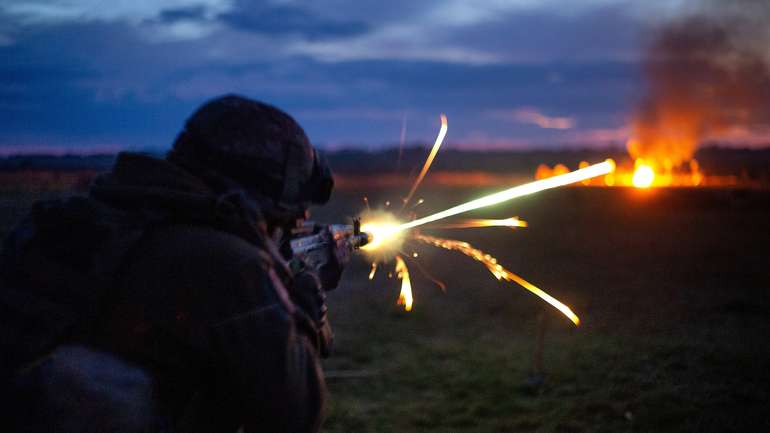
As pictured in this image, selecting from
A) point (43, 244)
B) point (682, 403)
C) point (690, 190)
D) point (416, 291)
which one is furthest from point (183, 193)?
point (690, 190)

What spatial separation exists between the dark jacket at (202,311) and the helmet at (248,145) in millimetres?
265

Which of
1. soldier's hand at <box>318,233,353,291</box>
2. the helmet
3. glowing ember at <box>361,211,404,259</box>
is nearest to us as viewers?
the helmet

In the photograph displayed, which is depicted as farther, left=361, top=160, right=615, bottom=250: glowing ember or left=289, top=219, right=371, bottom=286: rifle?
left=361, top=160, right=615, bottom=250: glowing ember

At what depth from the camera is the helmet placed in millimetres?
2676

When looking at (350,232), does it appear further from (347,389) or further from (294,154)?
(347,389)

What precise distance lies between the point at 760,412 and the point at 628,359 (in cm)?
177

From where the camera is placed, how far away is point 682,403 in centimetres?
642

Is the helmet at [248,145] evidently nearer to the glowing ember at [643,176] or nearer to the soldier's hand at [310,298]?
the soldier's hand at [310,298]

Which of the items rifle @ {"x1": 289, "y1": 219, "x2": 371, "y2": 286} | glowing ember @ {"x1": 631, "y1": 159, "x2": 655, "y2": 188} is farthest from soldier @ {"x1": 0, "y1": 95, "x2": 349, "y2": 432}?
glowing ember @ {"x1": 631, "y1": 159, "x2": 655, "y2": 188}

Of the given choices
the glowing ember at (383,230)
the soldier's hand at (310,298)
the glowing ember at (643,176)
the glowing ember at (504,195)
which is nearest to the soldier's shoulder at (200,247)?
the soldier's hand at (310,298)

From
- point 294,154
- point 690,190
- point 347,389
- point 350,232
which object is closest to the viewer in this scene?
point 294,154

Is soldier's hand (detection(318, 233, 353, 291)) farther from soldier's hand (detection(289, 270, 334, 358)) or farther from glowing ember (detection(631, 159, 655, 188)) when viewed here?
glowing ember (detection(631, 159, 655, 188))

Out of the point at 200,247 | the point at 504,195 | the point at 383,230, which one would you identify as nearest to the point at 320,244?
the point at 200,247

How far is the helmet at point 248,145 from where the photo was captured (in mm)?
2676
